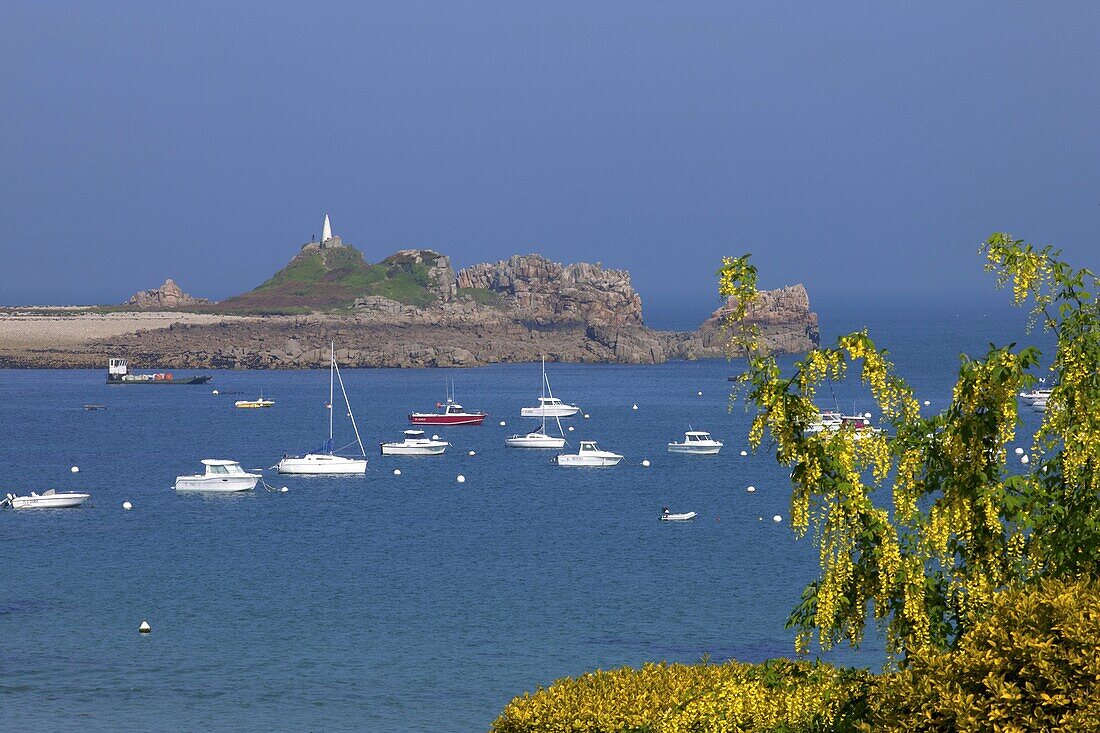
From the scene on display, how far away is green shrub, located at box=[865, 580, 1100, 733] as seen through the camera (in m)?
11.1

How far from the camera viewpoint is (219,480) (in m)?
70.0

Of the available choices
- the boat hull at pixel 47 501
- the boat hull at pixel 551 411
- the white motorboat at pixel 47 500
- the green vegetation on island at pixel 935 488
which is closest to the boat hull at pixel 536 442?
the boat hull at pixel 551 411

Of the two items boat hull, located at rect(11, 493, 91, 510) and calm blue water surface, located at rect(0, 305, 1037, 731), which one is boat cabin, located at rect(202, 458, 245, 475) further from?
boat hull, located at rect(11, 493, 91, 510)

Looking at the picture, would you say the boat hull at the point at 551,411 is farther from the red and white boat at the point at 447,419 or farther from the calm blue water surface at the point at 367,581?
the calm blue water surface at the point at 367,581

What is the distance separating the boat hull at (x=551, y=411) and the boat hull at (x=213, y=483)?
39022 mm

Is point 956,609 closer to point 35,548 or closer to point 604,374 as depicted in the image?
point 35,548

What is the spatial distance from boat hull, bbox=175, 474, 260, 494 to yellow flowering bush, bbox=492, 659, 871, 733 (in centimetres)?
→ 5511

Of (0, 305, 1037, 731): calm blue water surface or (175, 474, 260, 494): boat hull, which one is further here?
(175, 474, 260, 494): boat hull

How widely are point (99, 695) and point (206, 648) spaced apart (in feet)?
16.7

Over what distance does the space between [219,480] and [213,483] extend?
361 mm

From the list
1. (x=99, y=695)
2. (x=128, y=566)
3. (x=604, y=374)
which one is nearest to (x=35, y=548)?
(x=128, y=566)

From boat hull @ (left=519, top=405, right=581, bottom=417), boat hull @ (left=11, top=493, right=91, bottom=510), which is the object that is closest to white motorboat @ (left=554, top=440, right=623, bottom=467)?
boat hull @ (left=519, top=405, right=581, bottom=417)

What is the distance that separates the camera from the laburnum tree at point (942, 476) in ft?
43.7

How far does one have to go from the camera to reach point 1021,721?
11203 mm
